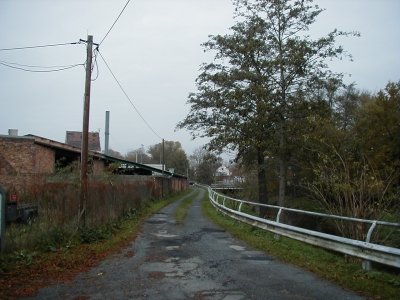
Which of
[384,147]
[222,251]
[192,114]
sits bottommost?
[222,251]

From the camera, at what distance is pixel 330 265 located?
29.1 ft

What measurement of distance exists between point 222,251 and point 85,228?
15.3ft

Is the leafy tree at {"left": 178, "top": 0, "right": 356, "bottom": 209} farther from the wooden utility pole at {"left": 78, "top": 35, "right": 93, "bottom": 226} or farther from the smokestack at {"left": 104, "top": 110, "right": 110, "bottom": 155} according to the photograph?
the smokestack at {"left": 104, "top": 110, "right": 110, "bottom": 155}

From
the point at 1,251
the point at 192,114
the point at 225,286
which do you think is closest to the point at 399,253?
the point at 225,286

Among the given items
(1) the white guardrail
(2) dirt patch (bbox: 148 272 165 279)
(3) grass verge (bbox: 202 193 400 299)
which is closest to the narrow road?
(2) dirt patch (bbox: 148 272 165 279)

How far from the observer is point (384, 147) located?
3588 cm

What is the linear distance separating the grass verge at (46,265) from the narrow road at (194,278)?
34 centimetres

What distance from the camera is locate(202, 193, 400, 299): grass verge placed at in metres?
6.89

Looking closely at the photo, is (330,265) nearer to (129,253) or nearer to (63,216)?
(129,253)

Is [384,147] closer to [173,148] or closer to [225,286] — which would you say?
[225,286]

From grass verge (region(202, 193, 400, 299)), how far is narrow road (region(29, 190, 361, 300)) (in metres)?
0.31

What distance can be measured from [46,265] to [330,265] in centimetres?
600

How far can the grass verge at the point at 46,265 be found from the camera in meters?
7.19

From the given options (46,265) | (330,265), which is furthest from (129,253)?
(330,265)
